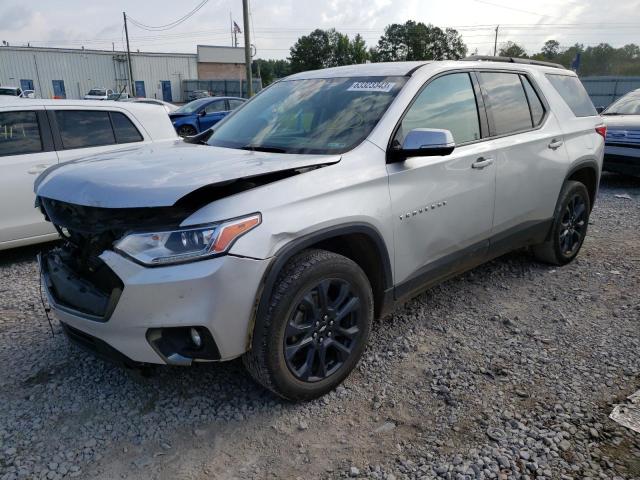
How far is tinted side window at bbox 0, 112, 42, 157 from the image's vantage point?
16.1ft

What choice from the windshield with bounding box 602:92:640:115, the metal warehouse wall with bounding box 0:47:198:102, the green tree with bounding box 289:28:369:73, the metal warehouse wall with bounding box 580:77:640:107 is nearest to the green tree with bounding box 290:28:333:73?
the green tree with bounding box 289:28:369:73

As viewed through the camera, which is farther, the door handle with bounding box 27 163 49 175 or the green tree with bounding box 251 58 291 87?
the green tree with bounding box 251 58 291 87

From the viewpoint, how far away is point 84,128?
539 cm

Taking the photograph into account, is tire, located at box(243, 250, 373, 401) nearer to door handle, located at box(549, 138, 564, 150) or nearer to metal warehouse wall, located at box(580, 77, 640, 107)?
door handle, located at box(549, 138, 564, 150)

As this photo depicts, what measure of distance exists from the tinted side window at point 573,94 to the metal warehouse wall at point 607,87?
77.4ft

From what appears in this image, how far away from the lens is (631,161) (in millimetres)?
8539

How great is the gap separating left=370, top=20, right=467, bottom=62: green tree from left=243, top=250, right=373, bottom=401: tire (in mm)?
71341

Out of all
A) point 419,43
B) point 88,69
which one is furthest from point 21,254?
point 419,43

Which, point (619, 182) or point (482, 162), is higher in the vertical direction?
point (482, 162)

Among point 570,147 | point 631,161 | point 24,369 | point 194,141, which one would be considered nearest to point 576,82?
point 570,147

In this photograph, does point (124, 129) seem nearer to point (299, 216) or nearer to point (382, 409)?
point (299, 216)

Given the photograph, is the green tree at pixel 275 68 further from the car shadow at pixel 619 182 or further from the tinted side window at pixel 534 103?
the tinted side window at pixel 534 103

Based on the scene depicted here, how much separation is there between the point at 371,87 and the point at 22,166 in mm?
3528

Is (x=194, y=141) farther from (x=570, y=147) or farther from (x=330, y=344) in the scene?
(x=570, y=147)
